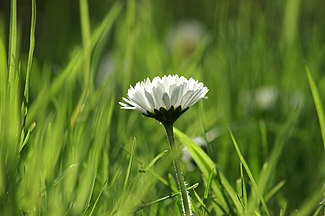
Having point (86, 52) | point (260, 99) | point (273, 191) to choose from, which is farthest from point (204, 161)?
point (260, 99)

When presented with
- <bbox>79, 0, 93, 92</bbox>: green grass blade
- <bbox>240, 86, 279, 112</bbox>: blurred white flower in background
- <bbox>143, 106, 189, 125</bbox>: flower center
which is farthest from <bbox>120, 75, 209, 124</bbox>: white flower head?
<bbox>240, 86, 279, 112</bbox>: blurred white flower in background

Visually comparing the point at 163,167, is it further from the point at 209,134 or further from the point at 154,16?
the point at 154,16

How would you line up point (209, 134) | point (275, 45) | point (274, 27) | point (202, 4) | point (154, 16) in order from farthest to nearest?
point (202, 4)
point (154, 16)
point (274, 27)
point (275, 45)
point (209, 134)

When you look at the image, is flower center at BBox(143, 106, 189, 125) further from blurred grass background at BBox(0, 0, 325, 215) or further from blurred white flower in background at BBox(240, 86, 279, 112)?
blurred white flower in background at BBox(240, 86, 279, 112)

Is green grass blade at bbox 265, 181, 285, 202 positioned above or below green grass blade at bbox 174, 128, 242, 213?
below

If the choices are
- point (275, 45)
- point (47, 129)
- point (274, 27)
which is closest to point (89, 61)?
point (47, 129)

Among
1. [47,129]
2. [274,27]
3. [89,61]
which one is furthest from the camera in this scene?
[274,27]

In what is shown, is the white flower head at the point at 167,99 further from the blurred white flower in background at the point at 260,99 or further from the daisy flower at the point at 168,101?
the blurred white flower in background at the point at 260,99

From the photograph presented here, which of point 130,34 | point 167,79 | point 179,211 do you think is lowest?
point 179,211

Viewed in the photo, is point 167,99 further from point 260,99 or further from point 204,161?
point 260,99
